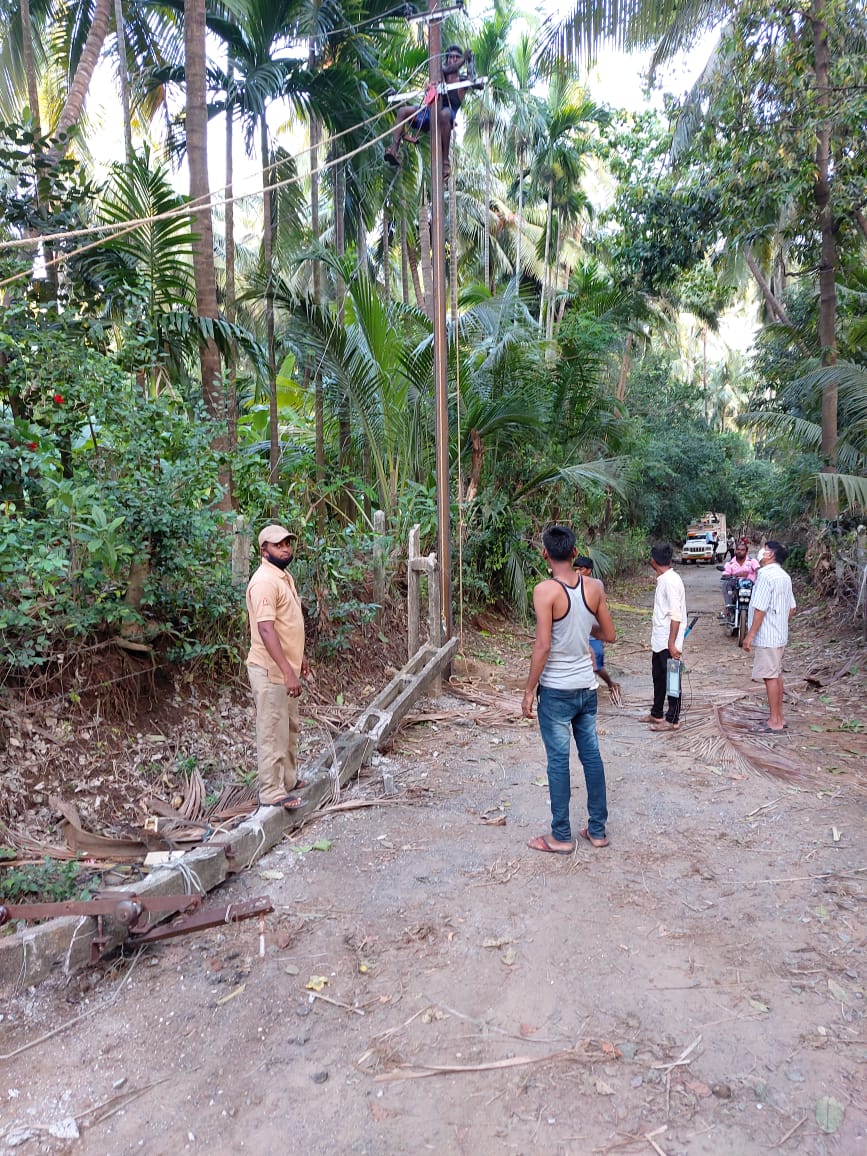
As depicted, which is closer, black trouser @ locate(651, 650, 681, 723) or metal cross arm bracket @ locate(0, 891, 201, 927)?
metal cross arm bracket @ locate(0, 891, 201, 927)

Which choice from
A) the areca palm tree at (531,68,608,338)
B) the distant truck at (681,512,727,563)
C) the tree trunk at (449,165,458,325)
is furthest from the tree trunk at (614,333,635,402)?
the tree trunk at (449,165,458,325)

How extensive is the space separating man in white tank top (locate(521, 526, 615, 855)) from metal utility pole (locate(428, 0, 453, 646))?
4082mm

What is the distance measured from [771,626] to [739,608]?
579cm

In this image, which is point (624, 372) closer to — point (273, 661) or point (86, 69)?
point (86, 69)

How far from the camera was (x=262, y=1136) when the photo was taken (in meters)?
2.48

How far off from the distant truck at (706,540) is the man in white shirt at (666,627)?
28480mm

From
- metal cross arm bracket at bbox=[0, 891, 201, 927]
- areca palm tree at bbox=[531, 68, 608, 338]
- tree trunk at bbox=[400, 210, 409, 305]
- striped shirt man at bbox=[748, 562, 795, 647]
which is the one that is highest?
areca palm tree at bbox=[531, 68, 608, 338]

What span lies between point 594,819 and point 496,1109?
2.22m

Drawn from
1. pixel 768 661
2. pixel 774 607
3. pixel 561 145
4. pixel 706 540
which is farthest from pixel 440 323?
pixel 706 540

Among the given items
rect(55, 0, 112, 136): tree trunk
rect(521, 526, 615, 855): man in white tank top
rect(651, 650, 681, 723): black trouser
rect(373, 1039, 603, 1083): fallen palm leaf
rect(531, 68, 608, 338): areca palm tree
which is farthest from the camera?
rect(531, 68, 608, 338): areca palm tree

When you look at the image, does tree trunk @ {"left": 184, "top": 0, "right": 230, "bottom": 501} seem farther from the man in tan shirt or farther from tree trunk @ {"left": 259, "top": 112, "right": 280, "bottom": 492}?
the man in tan shirt

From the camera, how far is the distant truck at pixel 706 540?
34438 millimetres

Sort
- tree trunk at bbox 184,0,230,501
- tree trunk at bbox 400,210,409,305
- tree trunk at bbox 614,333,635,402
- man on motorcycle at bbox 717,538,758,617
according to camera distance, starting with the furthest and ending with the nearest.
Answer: tree trunk at bbox 614,333,635,402 → tree trunk at bbox 400,210,409,305 → man on motorcycle at bbox 717,538,758,617 → tree trunk at bbox 184,0,230,501

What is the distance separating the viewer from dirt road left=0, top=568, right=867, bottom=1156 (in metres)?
2.51
